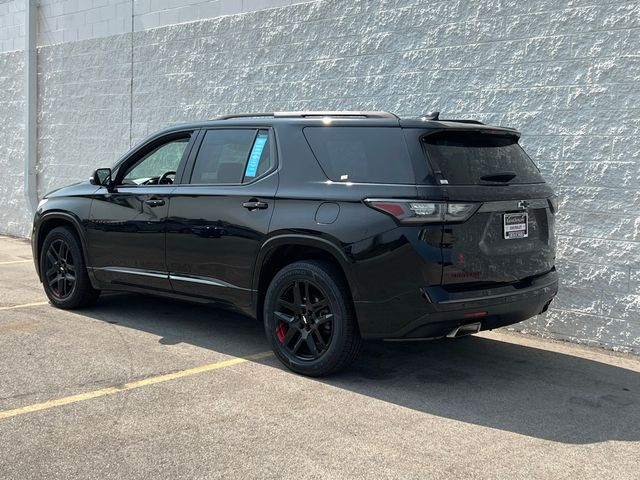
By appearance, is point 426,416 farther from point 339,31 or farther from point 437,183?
point 339,31

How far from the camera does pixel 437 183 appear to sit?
179 inches

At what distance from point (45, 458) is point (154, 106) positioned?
7.55m

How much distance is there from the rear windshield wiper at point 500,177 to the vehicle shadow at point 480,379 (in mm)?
1489

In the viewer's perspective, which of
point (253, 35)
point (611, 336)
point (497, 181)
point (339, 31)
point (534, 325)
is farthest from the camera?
point (253, 35)

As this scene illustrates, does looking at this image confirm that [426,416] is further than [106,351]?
No

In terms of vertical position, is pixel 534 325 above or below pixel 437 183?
below

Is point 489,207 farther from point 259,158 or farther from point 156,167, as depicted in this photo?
point 156,167

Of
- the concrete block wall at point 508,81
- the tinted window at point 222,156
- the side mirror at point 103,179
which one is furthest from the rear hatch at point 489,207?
the side mirror at point 103,179

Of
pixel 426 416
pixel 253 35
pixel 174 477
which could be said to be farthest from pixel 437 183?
pixel 253 35

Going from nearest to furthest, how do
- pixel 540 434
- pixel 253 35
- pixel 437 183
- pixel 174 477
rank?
pixel 174 477
pixel 540 434
pixel 437 183
pixel 253 35

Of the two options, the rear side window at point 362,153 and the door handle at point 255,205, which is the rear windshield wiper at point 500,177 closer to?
the rear side window at point 362,153

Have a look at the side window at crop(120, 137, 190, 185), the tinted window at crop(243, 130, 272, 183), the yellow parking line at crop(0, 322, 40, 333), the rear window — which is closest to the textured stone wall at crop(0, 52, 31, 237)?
the side window at crop(120, 137, 190, 185)

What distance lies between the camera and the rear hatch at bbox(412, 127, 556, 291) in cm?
454

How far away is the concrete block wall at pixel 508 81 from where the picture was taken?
6.14 meters
